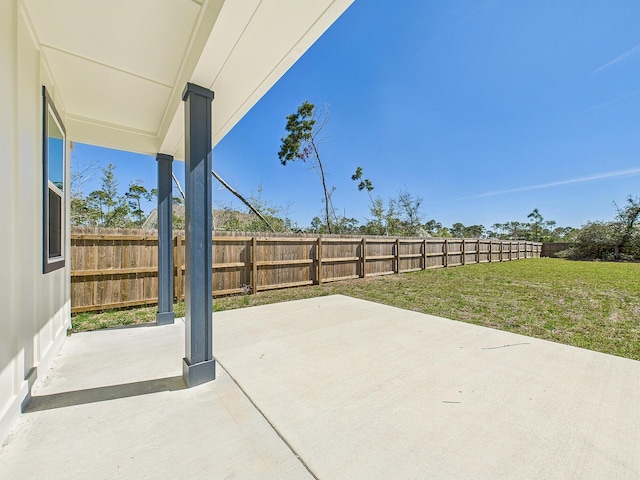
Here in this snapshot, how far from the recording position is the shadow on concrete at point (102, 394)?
1.72 m

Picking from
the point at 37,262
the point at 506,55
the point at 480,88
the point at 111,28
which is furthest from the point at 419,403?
the point at 480,88

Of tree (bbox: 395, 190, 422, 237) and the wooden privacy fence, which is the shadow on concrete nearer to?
the wooden privacy fence

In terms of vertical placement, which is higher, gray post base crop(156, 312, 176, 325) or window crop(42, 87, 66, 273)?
window crop(42, 87, 66, 273)

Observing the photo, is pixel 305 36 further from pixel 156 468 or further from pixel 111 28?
pixel 156 468

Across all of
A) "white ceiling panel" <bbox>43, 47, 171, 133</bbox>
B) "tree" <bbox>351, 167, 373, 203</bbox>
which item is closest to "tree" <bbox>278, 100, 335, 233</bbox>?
"tree" <bbox>351, 167, 373, 203</bbox>

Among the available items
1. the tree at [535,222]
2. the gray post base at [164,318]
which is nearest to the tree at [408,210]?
the gray post base at [164,318]

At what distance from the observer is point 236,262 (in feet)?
19.7

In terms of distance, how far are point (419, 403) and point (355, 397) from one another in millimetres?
438

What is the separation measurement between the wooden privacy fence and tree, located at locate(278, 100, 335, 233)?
504 cm

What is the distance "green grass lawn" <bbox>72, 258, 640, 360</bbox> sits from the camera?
11.6 feet

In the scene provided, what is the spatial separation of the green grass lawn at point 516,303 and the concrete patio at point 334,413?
1077 millimetres

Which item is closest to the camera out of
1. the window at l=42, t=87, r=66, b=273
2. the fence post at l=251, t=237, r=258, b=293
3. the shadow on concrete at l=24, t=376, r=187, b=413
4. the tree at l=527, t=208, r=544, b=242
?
the shadow on concrete at l=24, t=376, r=187, b=413

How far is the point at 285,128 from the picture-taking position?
43.2 ft

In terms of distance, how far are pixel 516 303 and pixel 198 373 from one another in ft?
19.3
